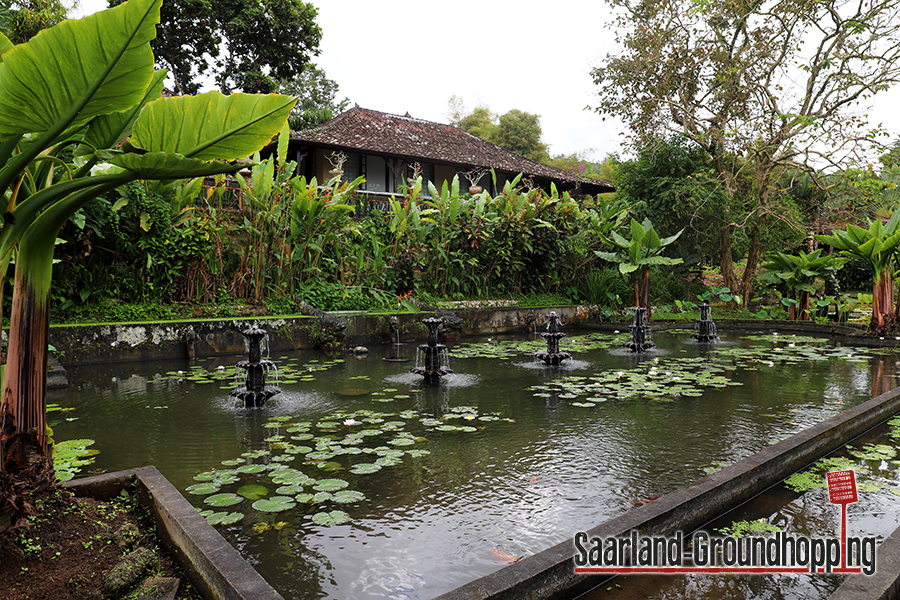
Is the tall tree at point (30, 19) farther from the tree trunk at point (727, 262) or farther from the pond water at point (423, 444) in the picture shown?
the tree trunk at point (727, 262)

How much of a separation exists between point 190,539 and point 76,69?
62.0 inches

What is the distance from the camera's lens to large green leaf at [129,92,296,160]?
180 centimetres

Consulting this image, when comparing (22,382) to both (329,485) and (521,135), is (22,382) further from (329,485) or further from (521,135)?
(521,135)

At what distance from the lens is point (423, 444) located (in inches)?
141

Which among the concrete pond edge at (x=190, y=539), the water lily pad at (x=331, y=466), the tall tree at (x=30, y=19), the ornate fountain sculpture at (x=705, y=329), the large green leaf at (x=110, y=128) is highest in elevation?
the tall tree at (x=30, y=19)

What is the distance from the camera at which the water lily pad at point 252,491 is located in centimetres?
269

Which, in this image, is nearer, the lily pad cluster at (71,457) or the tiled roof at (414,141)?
the lily pad cluster at (71,457)

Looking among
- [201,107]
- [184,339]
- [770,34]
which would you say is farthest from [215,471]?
[770,34]

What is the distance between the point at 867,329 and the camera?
943cm

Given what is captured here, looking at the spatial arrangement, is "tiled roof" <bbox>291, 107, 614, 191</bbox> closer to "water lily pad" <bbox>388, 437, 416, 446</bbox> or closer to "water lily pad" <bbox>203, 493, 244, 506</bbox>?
"water lily pad" <bbox>388, 437, 416, 446</bbox>

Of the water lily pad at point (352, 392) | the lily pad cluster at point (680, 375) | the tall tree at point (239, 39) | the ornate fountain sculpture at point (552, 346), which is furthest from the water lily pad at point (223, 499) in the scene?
the tall tree at point (239, 39)

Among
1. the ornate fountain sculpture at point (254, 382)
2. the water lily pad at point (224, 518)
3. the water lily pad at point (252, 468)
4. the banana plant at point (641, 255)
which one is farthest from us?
the banana plant at point (641, 255)

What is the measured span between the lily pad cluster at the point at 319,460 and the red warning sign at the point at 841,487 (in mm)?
1927

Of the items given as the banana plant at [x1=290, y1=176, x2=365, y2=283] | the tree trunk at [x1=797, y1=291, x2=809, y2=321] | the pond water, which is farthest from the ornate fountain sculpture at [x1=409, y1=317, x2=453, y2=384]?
the tree trunk at [x1=797, y1=291, x2=809, y2=321]
